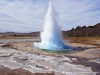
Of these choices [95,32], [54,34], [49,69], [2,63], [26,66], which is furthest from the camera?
[95,32]

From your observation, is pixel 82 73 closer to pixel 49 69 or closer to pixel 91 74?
pixel 91 74

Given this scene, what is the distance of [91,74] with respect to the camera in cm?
1209

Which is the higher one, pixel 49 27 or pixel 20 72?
pixel 49 27

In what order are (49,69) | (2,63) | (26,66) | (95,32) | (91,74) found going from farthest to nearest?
1. (95,32)
2. (2,63)
3. (26,66)
4. (49,69)
5. (91,74)

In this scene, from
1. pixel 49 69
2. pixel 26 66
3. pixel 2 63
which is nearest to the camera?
pixel 49 69

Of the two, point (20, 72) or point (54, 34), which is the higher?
point (54, 34)

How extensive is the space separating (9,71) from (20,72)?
0.85 m

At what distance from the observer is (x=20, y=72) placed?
1244cm

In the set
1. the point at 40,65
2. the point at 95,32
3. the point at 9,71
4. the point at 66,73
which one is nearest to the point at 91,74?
the point at 66,73

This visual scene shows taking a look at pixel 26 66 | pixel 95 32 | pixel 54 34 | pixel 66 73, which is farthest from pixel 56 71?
pixel 95 32

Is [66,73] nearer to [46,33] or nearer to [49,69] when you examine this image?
[49,69]

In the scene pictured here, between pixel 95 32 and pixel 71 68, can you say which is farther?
pixel 95 32

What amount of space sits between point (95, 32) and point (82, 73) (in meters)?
81.7

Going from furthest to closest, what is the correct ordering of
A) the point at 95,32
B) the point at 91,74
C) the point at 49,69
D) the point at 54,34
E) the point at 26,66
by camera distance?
1. the point at 95,32
2. the point at 54,34
3. the point at 26,66
4. the point at 49,69
5. the point at 91,74
